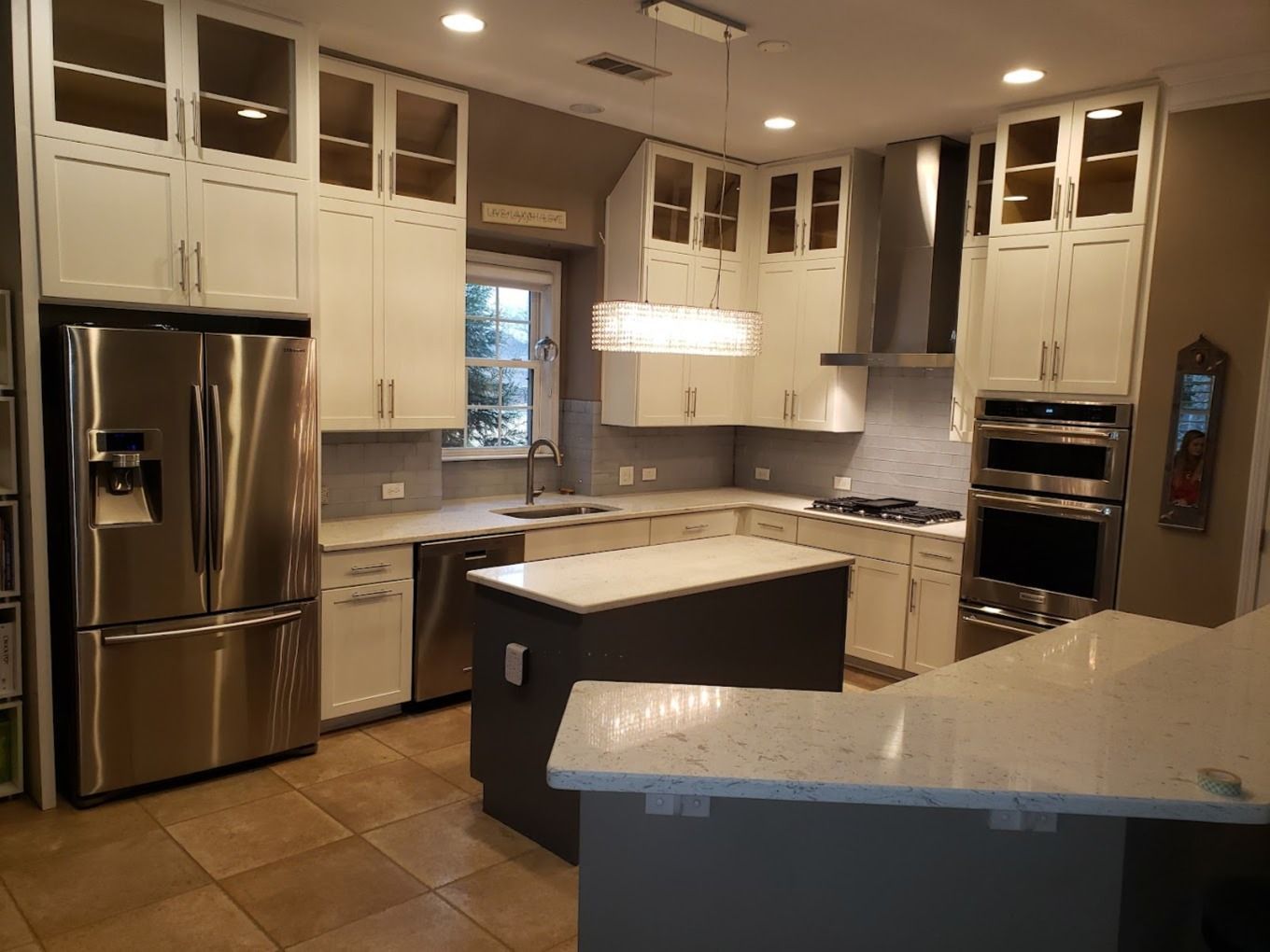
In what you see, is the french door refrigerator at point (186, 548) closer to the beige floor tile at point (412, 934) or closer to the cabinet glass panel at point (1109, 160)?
the beige floor tile at point (412, 934)

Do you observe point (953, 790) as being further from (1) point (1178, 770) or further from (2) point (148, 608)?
(2) point (148, 608)

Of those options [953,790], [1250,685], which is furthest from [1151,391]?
[953,790]

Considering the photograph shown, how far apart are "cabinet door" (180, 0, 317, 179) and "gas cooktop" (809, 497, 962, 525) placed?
3.12 metres

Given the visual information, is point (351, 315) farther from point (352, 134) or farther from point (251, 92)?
point (251, 92)

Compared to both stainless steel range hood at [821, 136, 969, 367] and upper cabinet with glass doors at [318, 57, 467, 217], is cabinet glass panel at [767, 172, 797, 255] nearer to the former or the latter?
stainless steel range hood at [821, 136, 969, 367]

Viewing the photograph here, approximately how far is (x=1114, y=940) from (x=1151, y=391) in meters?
2.99

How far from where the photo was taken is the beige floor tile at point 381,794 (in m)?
3.26

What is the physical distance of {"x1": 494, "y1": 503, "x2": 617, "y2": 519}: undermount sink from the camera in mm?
4770

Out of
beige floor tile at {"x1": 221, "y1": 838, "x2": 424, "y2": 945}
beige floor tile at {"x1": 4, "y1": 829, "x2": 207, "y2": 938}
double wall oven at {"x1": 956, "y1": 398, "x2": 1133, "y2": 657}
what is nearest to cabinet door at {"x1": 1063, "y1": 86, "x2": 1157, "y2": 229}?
double wall oven at {"x1": 956, "y1": 398, "x2": 1133, "y2": 657}

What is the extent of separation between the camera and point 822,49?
3.56m

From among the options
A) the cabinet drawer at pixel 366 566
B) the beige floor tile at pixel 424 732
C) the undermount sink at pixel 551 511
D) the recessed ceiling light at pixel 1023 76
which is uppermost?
the recessed ceiling light at pixel 1023 76

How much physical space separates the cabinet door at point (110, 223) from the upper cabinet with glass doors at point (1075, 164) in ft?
11.4

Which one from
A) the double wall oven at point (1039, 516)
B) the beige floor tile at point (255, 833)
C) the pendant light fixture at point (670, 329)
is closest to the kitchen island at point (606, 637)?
the beige floor tile at point (255, 833)

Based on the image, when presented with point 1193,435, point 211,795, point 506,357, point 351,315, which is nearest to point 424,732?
point 211,795
